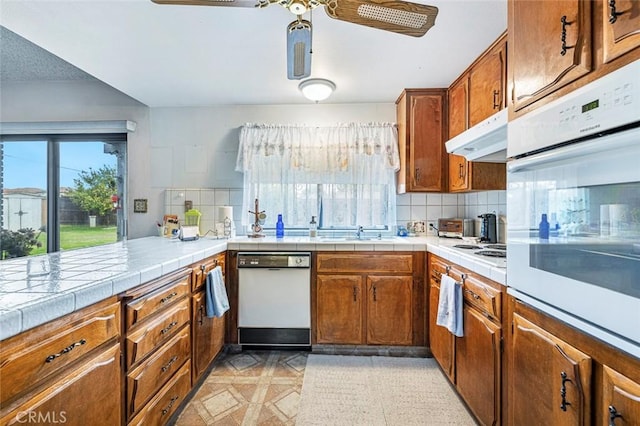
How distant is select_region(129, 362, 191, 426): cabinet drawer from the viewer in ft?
4.26

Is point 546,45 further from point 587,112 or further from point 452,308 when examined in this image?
point 452,308

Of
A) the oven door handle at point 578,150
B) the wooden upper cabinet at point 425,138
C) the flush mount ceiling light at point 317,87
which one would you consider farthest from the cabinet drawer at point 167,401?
the wooden upper cabinet at point 425,138

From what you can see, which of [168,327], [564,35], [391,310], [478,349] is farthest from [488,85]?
[168,327]

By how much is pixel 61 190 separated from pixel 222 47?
8.02 feet

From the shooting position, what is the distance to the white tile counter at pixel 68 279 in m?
0.80

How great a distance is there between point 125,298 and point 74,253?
76 cm

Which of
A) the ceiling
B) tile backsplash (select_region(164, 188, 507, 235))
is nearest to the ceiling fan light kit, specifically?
the ceiling

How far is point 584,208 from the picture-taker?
2.81 ft

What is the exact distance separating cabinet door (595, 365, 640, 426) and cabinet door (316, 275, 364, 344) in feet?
5.35

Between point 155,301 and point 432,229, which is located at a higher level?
point 432,229

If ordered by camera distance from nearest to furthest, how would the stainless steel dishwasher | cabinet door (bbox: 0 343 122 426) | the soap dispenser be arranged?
cabinet door (bbox: 0 343 122 426)
the stainless steel dishwasher
the soap dispenser

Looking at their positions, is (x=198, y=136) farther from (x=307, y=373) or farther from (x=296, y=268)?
(x=307, y=373)

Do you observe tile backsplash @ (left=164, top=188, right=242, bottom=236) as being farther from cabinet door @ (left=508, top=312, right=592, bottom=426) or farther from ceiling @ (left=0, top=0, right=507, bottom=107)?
cabinet door @ (left=508, top=312, right=592, bottom=426)

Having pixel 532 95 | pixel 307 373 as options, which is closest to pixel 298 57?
pixel 532 95
